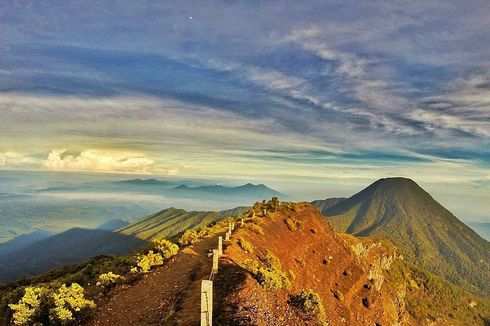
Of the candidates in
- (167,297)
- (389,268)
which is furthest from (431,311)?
(167,297)

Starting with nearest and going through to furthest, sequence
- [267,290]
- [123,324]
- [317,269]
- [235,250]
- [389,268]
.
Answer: [123,324], [267,290], [235,250], [317,269], [389,268]

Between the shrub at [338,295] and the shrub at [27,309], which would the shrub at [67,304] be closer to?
the shrub at [27,309]

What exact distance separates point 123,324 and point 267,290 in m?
12.5

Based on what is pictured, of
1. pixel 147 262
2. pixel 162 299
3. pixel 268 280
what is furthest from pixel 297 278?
pixel 162 299

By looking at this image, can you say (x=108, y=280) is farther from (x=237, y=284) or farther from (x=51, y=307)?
(x=237, y=284)

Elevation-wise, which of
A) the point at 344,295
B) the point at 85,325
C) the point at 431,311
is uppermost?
the point at 85,325

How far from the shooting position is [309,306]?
32.4 m

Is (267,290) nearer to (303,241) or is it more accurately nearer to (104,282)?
(104,282)

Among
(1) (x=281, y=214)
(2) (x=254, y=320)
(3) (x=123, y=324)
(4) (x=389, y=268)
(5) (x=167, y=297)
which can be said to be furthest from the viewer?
(4) (x=389, y=268)

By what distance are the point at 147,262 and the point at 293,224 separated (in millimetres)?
34972

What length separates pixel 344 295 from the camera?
60.1 m

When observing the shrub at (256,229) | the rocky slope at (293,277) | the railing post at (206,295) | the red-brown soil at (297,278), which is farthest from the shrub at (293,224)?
the railing post at (206,295)

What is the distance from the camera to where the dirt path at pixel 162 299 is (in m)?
25.0

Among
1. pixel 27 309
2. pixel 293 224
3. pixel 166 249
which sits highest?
pixel 166 249
